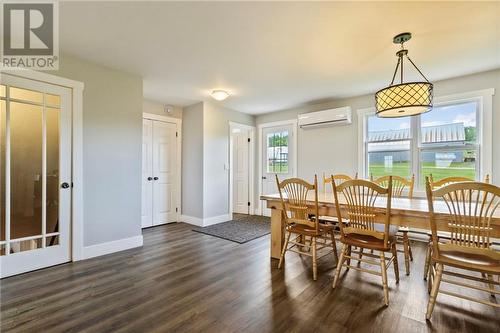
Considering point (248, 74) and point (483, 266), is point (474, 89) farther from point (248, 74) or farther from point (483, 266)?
point (248, 74)

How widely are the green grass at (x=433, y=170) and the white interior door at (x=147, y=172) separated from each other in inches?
157

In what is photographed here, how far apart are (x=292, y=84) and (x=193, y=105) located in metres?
2.11

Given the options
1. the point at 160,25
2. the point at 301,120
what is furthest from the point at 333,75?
the point at 160,25

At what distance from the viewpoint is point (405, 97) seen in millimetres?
2059

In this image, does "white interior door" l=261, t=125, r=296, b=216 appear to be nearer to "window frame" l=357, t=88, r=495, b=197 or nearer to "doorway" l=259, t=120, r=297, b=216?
"doorway" l=259, t=120, r=297, b=216

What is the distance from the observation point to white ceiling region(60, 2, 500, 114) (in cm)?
194

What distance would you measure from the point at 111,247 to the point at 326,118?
3.92 m

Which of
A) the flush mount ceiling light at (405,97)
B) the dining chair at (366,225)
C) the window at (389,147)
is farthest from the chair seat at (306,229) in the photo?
the window at (389,147)

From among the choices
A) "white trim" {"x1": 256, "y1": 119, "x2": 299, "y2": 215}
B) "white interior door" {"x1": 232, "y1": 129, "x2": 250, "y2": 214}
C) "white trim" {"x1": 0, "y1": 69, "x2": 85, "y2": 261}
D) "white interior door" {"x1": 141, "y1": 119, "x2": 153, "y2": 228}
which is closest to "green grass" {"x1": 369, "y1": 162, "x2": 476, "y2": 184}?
"white trim" {"x1": 256, "y1": 119, "x2": 299, "y2": 215}

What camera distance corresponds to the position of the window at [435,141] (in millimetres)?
3203

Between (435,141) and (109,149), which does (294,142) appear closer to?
(435,141)

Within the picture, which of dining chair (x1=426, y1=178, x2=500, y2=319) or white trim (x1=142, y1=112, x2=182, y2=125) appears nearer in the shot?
dining chair (x1=426, y1=178, x2=500, y2=319)

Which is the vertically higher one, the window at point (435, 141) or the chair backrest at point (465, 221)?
the window at point (435, 141)

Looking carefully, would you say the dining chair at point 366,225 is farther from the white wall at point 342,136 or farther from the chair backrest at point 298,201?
the white wall at point 342,136
